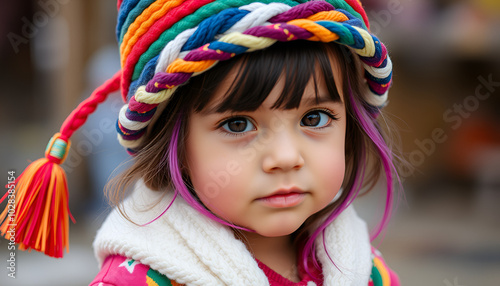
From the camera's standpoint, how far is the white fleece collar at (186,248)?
0.84 m

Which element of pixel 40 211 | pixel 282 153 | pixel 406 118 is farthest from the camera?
pixel 406 118

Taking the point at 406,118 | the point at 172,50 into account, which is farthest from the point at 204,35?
the point at 406,118

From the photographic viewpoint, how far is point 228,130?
0.87 meters

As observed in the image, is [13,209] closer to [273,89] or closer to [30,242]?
[30,242]

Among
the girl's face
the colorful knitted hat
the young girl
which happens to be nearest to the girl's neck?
the young girl

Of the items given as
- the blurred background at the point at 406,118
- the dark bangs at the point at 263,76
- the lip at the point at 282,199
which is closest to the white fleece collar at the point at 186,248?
the lip at the point at 282,199

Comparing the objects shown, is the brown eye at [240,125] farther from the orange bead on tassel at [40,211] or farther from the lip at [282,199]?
the orange bead on tassel at [40,211]

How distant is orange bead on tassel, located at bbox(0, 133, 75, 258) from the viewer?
964mm

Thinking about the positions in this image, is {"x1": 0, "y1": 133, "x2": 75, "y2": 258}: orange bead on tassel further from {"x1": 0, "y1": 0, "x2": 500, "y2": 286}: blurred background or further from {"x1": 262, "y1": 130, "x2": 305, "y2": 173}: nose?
{"x1": 0, "y1": 0, "x2": 500, "y2": 286}: blurred background

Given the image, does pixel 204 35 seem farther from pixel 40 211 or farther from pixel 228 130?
pixel 40 211

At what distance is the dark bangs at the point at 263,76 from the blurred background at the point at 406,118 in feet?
6.08

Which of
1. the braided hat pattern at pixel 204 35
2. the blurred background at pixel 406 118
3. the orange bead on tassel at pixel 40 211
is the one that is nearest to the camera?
the braided hat pattern at pixel 204 35

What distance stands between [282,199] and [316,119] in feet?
0.57

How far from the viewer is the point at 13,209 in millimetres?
971
